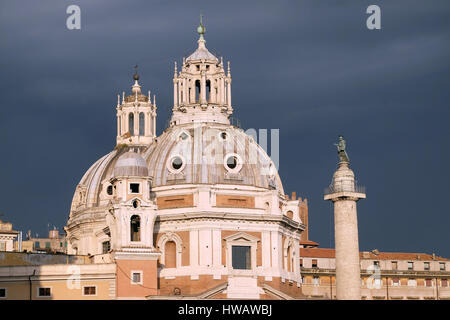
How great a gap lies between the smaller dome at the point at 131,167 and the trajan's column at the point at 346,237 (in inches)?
584

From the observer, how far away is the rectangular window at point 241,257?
3664 inches

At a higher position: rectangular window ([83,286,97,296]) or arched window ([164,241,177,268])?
arched window ([164,241,177,268])

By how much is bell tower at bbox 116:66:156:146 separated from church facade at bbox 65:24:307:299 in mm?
10066

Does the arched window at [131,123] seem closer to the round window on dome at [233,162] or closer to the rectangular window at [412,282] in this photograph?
the round window on dome at [233,162]

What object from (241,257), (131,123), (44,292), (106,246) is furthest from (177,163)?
(131,123)

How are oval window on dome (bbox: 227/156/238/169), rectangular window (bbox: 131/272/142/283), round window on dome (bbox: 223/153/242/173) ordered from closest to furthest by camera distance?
rectangular window (bbox: 131/272/142/283) → round window on dome (bbox: 223/153/242/173) → oval window on dome (bbox: 227/156/238/169)

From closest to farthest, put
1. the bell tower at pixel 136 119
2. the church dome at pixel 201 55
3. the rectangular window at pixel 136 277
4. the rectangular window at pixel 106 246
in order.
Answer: the rectangular window at pixel 136 277 → the rectangular window at pixel 106 246 → the church dome at pixel 201 55 → the bell tower at pixel 136 119

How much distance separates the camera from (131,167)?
9106cm

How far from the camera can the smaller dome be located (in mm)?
90750

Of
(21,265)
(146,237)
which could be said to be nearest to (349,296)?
(146,237)

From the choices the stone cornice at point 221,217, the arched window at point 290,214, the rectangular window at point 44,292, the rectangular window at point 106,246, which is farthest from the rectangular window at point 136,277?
the arched window at point 290,214

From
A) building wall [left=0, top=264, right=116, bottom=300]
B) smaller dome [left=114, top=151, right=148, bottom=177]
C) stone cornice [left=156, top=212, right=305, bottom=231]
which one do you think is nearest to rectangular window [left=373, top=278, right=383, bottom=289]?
stone cornice [left=156, top=212, right=305, bottom=231]

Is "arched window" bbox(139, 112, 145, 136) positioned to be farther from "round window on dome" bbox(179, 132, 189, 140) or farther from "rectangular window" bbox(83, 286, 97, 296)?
"rectangular window" bbox(83, 286, 97, 296)
